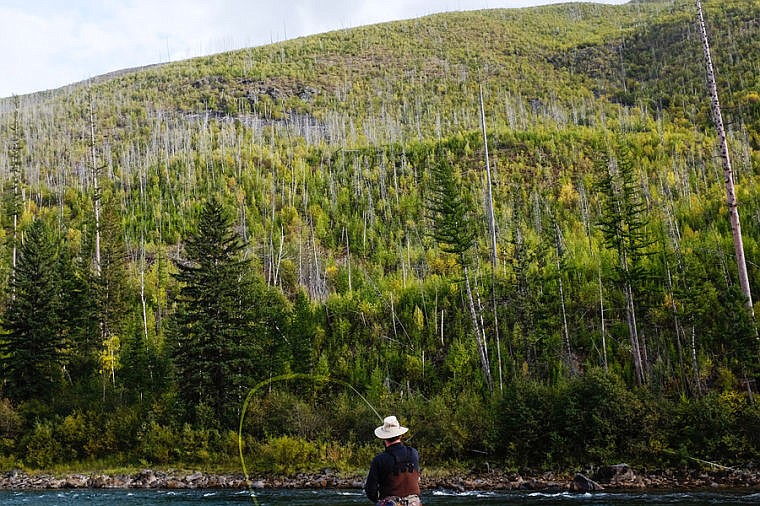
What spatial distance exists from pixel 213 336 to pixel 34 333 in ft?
49.2

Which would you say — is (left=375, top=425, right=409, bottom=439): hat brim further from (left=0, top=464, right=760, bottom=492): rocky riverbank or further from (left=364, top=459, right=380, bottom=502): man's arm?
(left=0, top=464, right=760, bottom=492): rocky riverbank

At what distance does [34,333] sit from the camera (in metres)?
43.3

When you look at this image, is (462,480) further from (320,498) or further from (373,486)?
(373,486)

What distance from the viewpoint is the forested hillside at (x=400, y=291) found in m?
32.7

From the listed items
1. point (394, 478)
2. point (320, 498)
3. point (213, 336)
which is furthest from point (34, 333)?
point (394, 478)

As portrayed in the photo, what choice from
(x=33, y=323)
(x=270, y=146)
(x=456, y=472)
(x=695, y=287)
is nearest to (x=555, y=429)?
(x=456, y=472)

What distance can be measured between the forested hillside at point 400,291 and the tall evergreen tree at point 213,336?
173mm

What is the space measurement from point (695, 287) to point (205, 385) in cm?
2885

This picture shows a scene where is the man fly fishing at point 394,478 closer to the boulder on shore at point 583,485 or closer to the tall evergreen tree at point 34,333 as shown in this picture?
the boulder on shore at point 583,485

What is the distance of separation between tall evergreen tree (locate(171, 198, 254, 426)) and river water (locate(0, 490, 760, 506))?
24.6 ft

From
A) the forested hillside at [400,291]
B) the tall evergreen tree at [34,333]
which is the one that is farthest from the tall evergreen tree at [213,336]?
the tall evergreen tree at [34,333]

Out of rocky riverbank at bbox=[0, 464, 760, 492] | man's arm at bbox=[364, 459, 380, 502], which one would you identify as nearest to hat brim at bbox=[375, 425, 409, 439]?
man's arm at bbox=[364, 459, 380, 502]

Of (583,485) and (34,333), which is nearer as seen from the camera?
(583,485)

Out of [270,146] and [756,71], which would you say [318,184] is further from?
[756,71]
